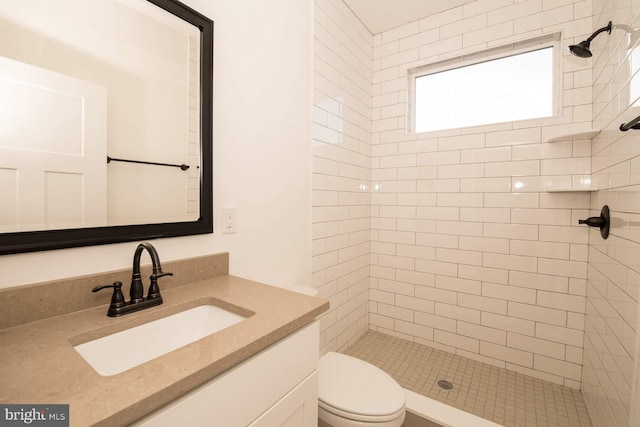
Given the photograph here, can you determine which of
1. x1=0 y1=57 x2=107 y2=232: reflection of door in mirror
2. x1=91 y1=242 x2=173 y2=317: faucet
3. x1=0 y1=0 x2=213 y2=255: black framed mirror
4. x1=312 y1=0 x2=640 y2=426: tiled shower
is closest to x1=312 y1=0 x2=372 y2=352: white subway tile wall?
x1=312 y1=0 x2=640 y2=426: tiled shower

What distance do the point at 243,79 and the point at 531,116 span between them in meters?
1.90

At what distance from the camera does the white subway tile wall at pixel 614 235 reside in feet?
3.30

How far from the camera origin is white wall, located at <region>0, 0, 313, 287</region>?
124 cm

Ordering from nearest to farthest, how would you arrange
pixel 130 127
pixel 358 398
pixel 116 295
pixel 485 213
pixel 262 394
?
pixel 262 394, pixel 116 295, pixel 130 127, pixel 358 398, pixel 485 213

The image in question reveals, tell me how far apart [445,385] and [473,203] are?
1250mm

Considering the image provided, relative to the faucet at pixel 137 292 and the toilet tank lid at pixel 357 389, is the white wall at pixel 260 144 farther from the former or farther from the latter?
the toilet tank lid at pixel 357 389

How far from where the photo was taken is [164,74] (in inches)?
42.5

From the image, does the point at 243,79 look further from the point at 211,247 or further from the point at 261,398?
the point at 261,398

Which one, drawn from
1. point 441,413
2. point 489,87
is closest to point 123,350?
point 441,413

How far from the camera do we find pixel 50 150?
0.81 meters

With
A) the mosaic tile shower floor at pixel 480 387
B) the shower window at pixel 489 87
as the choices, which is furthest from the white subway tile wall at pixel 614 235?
the shower window at pixel 489 87

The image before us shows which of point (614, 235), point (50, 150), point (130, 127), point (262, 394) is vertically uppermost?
point (130, 127)

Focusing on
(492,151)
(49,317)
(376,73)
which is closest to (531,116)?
(492,151)

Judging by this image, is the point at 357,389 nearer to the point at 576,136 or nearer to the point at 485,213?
the point at 485,213
